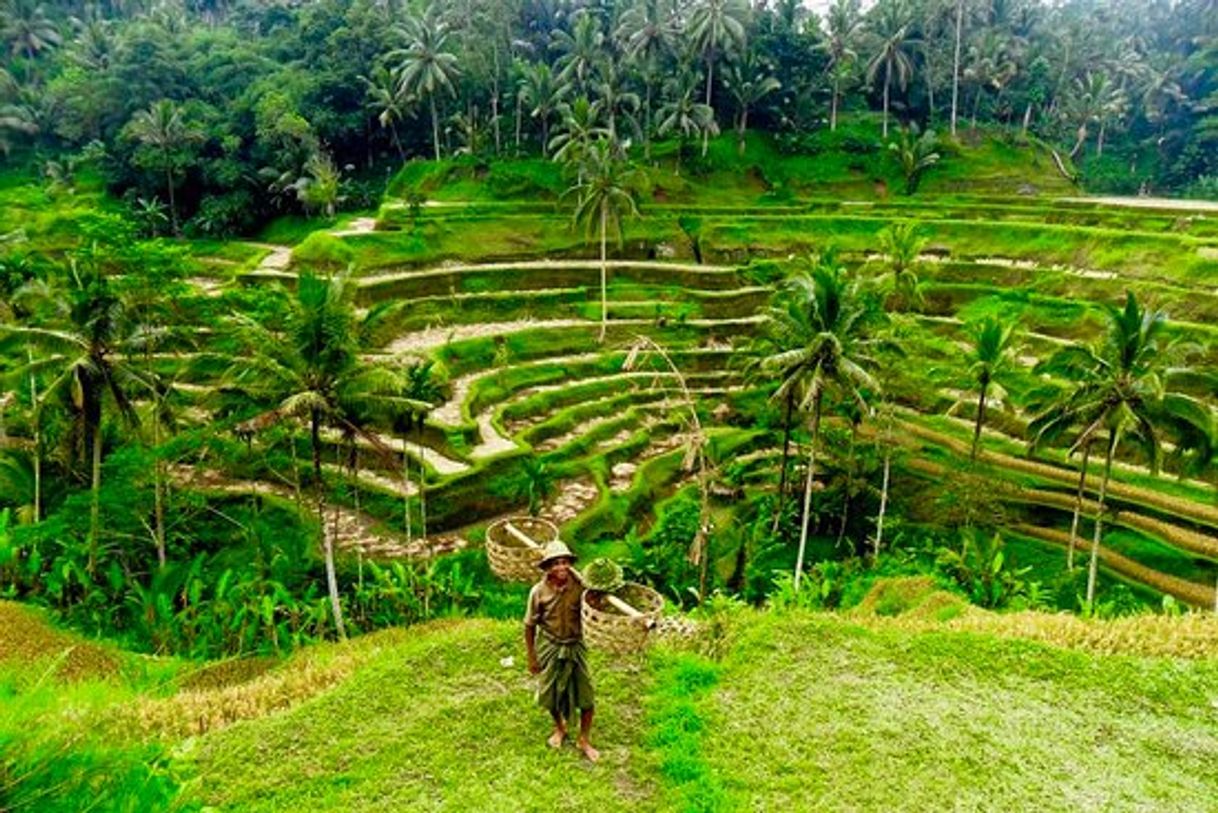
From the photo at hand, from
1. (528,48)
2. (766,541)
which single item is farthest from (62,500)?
(528,48)

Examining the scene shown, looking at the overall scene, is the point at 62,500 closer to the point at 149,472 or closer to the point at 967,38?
the point at 149,472

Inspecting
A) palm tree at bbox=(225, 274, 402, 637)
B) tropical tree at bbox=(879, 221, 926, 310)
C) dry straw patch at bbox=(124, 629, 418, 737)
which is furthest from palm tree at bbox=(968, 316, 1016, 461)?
dry straw patch at bbox=(124, 629, 418, 737)

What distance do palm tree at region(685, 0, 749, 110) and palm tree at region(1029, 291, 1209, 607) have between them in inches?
1616

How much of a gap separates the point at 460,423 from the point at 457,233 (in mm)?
17540

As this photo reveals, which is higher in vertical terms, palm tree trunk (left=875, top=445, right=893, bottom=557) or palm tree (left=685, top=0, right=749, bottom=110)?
palm tree (left=685, top=0, right=749, bottom=110)

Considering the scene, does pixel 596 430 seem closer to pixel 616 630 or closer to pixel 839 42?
pixel 616 630

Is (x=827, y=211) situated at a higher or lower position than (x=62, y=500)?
higher

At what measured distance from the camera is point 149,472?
66.9ft

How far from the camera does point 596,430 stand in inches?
1152

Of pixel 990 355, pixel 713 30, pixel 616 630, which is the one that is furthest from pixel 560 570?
pixel 713 30

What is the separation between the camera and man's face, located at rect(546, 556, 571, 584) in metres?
7.92

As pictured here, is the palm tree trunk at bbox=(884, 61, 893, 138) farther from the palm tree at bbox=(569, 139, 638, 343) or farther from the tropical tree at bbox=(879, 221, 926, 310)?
the tropical tree at bbox=(879, 221, 926, 310)

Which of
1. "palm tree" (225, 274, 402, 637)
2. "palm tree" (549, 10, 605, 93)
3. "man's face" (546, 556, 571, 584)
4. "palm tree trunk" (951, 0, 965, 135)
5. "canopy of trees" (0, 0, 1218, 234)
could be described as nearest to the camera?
"man's face" (546, 556, 571, 584)

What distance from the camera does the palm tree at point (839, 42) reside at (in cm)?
6125
